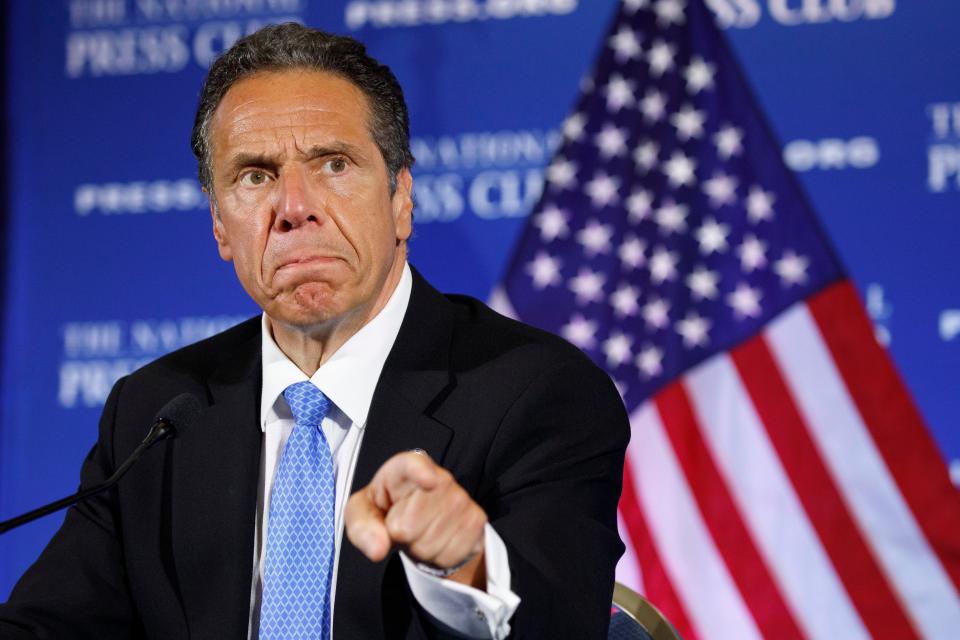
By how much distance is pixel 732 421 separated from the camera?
328 cm

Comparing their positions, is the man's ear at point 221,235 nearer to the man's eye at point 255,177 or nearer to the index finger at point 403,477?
the man's eye at point 255,177

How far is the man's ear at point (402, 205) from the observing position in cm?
200

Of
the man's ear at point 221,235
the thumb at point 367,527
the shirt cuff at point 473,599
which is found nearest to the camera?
the thumb at point 367,527

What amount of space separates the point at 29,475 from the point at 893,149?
2772mm

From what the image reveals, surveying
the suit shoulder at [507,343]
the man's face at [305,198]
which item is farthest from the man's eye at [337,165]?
the suit shoulder at [507,343]

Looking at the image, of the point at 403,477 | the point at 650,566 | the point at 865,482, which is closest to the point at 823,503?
the point at 865,482

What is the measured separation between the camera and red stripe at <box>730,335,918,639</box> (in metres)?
3.10

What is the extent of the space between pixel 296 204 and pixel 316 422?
1.10ft

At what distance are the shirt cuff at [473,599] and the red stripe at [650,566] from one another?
6.33 feet

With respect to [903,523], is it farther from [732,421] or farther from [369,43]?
[369,43]

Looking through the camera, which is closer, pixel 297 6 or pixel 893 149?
pixel 893 149

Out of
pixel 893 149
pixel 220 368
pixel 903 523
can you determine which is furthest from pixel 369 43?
pixel 903 523

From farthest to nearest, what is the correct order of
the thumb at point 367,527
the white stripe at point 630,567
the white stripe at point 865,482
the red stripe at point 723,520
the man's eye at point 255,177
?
the white stripe at point 630,567, the red stripe at point 723,520, the white stripe at point 865,482, the man's eye at point 255,177, the thumb at point 367,527

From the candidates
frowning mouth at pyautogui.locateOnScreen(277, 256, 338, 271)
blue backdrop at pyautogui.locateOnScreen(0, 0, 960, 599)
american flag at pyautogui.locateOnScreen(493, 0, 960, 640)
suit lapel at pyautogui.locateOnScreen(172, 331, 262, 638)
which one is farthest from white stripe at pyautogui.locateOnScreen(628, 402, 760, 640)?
frowning mouth at pyautogui.locateOnScreen(277, 256, 338, 271)
